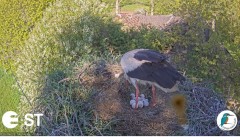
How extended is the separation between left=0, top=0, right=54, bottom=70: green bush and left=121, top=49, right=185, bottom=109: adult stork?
12.3 feet

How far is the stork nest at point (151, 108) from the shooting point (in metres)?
2.35

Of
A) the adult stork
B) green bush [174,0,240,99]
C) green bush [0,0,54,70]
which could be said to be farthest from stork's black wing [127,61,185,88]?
green bush [0,0,54,70]

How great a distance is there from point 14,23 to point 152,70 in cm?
417

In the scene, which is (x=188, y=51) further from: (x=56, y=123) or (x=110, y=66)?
(x=56, y=123)

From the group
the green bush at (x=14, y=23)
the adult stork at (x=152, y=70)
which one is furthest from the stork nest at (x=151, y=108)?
the green bush at (x=14, y=23)

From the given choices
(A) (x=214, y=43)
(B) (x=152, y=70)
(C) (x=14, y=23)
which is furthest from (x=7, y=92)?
(B) (x=152, y=70)

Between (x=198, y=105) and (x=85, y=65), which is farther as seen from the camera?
(x=85, y=65)

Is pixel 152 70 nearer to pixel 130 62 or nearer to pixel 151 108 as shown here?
pixel 130 62

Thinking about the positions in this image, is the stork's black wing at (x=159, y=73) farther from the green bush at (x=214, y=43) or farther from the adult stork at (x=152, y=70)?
the green bush at (x=214, y=43)

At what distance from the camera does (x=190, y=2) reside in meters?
3.65

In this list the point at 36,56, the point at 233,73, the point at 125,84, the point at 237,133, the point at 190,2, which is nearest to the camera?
the point at 237,133

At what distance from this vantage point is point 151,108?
260 cm

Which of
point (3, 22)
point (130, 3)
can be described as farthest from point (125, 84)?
point (130, 3)

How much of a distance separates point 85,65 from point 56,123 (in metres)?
0.71
